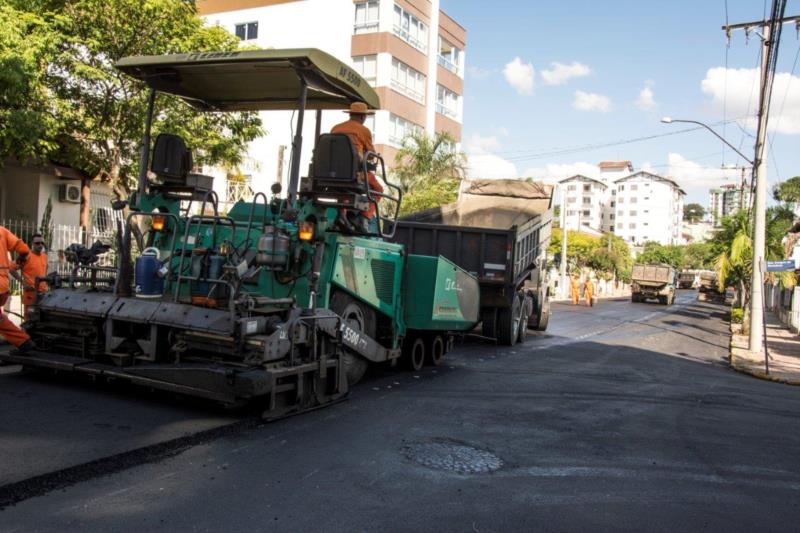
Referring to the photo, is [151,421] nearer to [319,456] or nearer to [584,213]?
[319,456]

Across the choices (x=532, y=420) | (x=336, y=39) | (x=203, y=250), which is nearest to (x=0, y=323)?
(x=203, y=250)

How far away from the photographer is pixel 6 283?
8016 mm

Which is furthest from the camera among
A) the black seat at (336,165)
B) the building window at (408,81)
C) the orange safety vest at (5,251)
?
the building window at (408,81)

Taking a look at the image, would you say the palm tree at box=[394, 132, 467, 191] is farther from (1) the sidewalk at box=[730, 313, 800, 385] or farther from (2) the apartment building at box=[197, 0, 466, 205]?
(1) the sidewalk at box=[730, 313, 800, 385]

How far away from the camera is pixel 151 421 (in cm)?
571

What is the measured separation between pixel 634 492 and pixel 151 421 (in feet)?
12.0

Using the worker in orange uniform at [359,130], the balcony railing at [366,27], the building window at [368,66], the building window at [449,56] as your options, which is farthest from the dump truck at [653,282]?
the worker in orange uniform at [359,130]

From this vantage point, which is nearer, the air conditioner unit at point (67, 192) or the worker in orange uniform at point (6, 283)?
the worker in orange uniform at point (6, 283)

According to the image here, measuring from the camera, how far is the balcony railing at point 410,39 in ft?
111

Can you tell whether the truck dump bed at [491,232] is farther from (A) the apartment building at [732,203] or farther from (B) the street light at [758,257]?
(A) the apartment building at [732,203]

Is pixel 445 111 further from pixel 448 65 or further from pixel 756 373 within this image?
pixel 756 373

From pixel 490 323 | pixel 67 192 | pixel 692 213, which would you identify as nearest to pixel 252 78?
pixel 490 323

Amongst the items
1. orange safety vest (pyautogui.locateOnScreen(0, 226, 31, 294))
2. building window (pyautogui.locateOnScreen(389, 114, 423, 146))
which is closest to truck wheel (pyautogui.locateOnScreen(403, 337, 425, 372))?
orange safety vest (pyautogui.locateOnScreen(0, 226, 31, 294))

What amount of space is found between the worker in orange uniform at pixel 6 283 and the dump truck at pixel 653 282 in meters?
40.0
